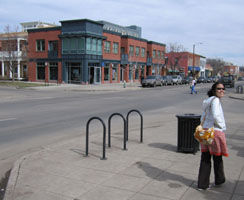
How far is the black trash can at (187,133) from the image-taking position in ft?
21.1

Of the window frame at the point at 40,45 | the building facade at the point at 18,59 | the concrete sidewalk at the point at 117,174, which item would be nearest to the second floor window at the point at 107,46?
the window frame at the point at 40,45

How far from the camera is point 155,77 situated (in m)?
42.1

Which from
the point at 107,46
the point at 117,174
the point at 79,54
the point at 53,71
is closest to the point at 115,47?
the point at 107,46

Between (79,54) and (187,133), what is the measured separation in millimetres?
34467

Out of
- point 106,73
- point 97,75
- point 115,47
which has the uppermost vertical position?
point 115,47

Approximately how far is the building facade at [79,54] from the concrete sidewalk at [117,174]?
33164mm

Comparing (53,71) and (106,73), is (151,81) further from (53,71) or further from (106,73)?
(53,71)

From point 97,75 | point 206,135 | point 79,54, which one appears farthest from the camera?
point 97,75

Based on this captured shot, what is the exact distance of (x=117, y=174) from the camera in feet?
17.1

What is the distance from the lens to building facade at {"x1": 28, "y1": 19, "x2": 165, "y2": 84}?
3966cm

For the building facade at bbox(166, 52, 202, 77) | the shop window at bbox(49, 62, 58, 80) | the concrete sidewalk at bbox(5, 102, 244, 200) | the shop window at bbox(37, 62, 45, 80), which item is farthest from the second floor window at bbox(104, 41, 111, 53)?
the concrete sidewalk at bbox(5, 102, 244, 200)

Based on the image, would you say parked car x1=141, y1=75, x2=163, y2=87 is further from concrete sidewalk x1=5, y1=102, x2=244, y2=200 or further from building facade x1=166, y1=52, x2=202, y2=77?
concrete sidewalk x1=5, y1=102, x2=244, y2=200

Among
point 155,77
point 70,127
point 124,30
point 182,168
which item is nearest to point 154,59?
point 124,30

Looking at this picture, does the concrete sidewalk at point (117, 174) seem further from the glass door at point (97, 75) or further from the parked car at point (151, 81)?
the glass door at point (97, 75)
